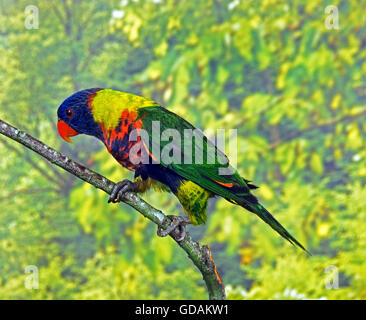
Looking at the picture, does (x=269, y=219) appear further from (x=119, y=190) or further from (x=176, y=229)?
(x=119, y=190)

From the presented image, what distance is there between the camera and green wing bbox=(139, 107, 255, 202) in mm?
1016

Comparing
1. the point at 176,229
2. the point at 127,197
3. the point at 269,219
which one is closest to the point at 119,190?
the point at 127,197

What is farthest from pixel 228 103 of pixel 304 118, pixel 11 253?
pixel 11 253

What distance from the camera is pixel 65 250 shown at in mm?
2477

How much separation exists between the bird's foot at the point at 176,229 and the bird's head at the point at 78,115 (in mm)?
290

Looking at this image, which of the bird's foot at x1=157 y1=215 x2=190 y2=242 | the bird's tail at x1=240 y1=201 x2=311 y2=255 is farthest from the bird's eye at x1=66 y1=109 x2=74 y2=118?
the bird's tail at x1=240 y1=201 x2=311 y2=255

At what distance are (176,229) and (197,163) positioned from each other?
18 centimetres

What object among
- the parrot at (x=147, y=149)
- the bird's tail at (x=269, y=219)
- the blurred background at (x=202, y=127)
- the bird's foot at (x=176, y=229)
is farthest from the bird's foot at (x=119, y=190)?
the blurred background at (x=202, y=127)

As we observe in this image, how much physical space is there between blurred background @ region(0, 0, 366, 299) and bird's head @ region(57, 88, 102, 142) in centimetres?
127

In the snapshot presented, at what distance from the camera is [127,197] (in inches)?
35.7

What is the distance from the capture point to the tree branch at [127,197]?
33.1 inches

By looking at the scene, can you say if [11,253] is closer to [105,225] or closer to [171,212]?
[105,225]

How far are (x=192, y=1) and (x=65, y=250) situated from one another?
167 centimetres
